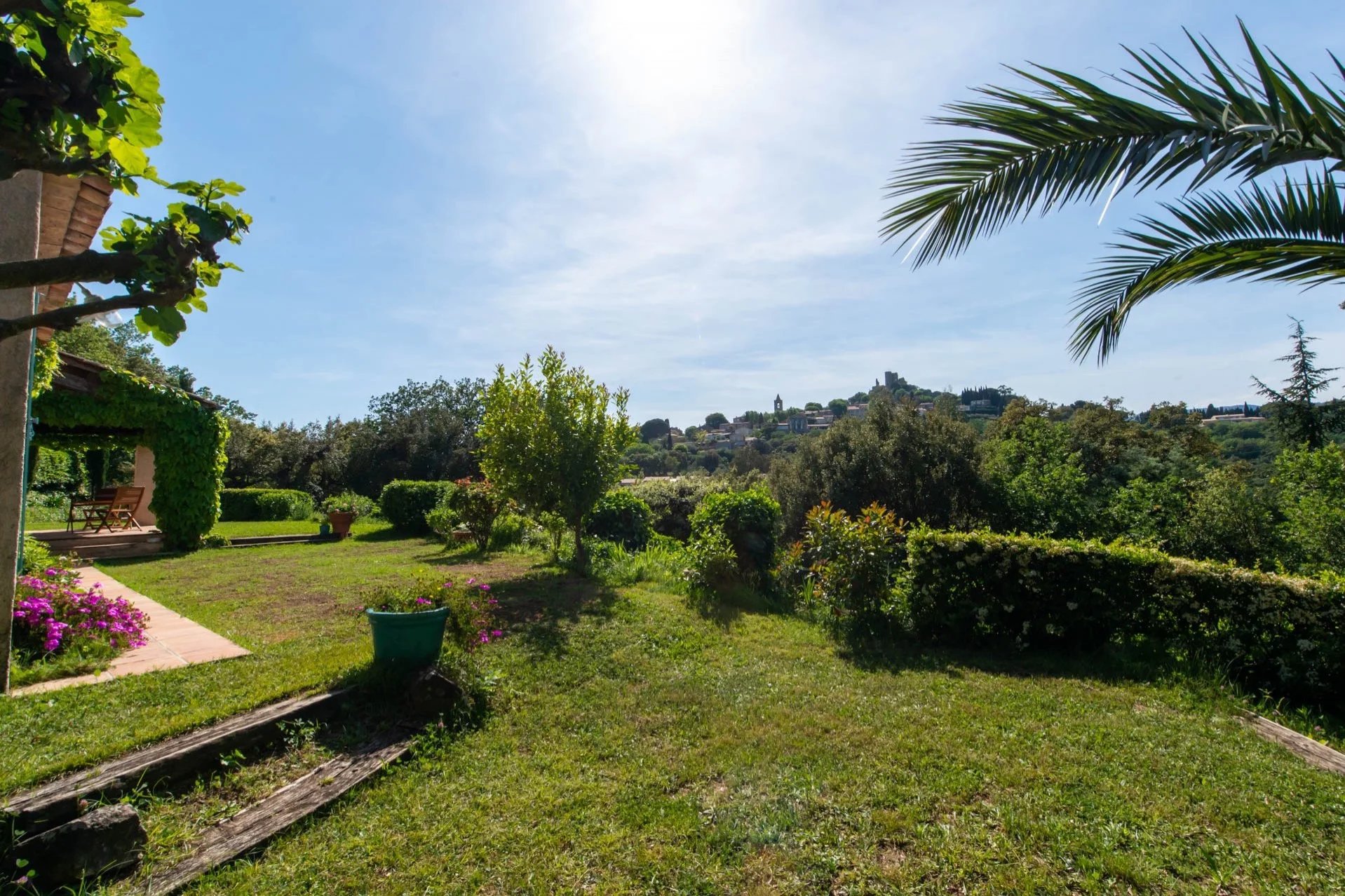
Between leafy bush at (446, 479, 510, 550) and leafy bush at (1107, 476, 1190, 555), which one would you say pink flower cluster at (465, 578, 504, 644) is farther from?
leafy bush at (1107, 476, 1190, 555)

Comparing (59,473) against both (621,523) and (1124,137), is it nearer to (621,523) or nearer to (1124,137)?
(621,523)

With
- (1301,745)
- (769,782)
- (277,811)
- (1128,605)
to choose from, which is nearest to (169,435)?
(277,811)

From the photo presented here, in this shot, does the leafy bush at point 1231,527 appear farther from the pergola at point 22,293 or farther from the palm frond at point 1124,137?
the pergola at point 22,293

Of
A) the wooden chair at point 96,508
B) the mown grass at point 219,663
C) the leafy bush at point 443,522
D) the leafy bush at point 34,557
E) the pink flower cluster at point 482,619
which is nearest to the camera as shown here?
the mown grass at point 219,663

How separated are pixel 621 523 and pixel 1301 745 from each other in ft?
35.8

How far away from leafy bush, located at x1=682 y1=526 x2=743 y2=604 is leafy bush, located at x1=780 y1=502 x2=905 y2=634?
1.40 metres

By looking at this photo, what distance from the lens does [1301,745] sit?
3.88 metres

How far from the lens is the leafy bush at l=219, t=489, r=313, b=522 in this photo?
1989 centimetres

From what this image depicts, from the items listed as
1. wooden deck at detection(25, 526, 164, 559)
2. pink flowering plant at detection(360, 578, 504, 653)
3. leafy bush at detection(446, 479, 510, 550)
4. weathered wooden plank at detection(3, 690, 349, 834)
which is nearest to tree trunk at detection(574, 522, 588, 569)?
leafy bush at detection(446, 479, 510, 550)

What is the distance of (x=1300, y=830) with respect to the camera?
2.88 m

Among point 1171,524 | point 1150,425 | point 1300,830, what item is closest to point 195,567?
point 1300,830

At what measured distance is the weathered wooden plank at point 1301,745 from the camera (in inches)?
142

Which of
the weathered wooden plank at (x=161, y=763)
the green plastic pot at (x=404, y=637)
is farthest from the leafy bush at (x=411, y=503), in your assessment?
the weathered wooden plank at (x=161, y=763)

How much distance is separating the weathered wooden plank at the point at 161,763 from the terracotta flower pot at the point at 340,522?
497 inches
